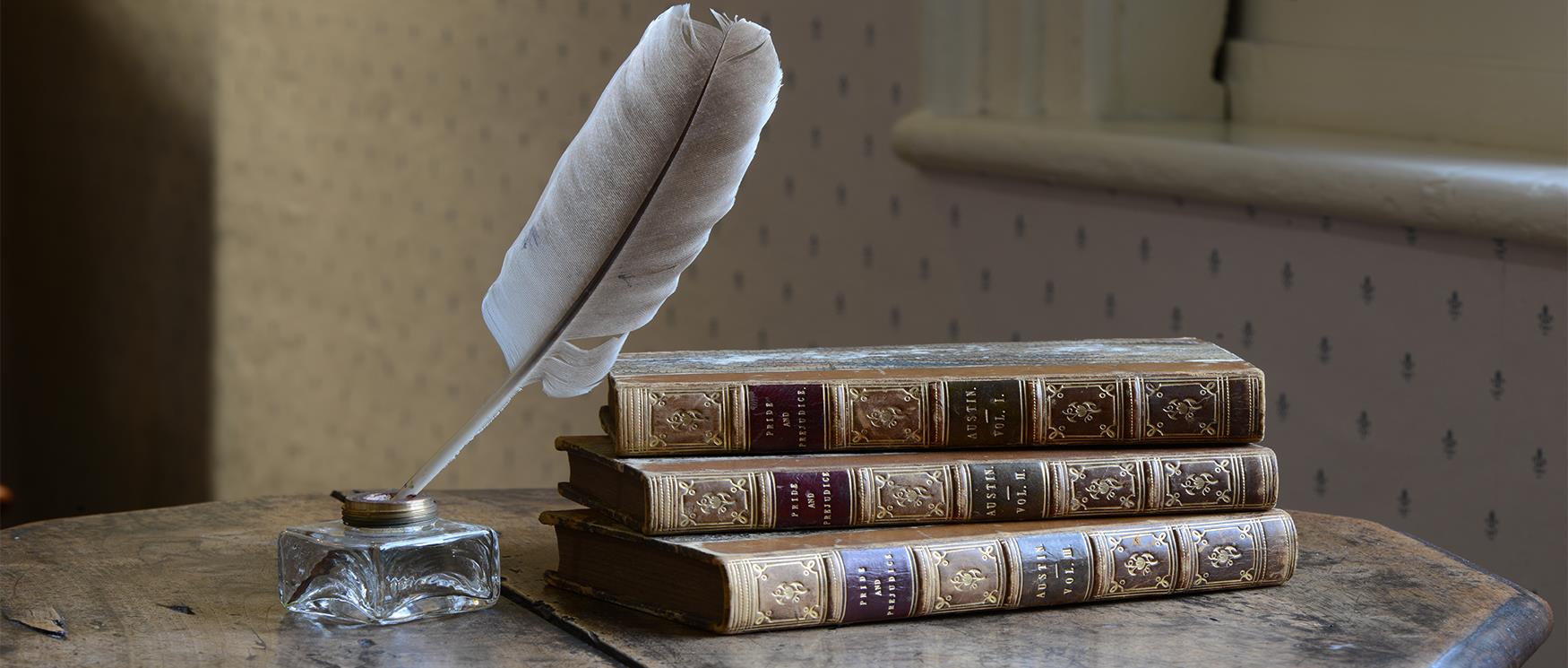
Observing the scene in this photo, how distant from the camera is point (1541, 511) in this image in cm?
138

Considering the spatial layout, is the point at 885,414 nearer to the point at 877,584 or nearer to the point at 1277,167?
the point at 877,584

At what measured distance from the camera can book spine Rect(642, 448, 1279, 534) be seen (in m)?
0.88

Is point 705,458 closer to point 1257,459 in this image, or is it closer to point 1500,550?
point 1257,459

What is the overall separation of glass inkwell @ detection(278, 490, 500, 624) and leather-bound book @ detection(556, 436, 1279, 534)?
0.27 feet

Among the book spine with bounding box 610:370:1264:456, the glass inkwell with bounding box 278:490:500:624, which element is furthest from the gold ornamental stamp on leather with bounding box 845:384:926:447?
the glass inkwell with bounding box 278:490:500:624

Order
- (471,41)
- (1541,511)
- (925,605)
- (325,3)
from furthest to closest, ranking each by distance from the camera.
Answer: (325,3), (471,41), (1541,511), (925,605)

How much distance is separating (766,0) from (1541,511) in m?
1.16

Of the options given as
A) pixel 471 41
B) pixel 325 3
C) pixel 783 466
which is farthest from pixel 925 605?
pixel 325 3

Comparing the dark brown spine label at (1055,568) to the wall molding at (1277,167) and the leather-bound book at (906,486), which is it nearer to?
the leather-bound book at (906,486)

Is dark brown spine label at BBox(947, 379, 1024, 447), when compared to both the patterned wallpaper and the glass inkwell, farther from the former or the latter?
the patterned wallpaper

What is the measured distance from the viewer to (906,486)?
3.02ft

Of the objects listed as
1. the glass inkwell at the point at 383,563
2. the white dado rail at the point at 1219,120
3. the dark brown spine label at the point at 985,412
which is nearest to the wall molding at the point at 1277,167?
the white dado rail at the point at 1219,120

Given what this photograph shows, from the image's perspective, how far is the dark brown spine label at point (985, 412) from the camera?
949 millimetres

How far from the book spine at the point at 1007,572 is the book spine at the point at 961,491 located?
19mm
